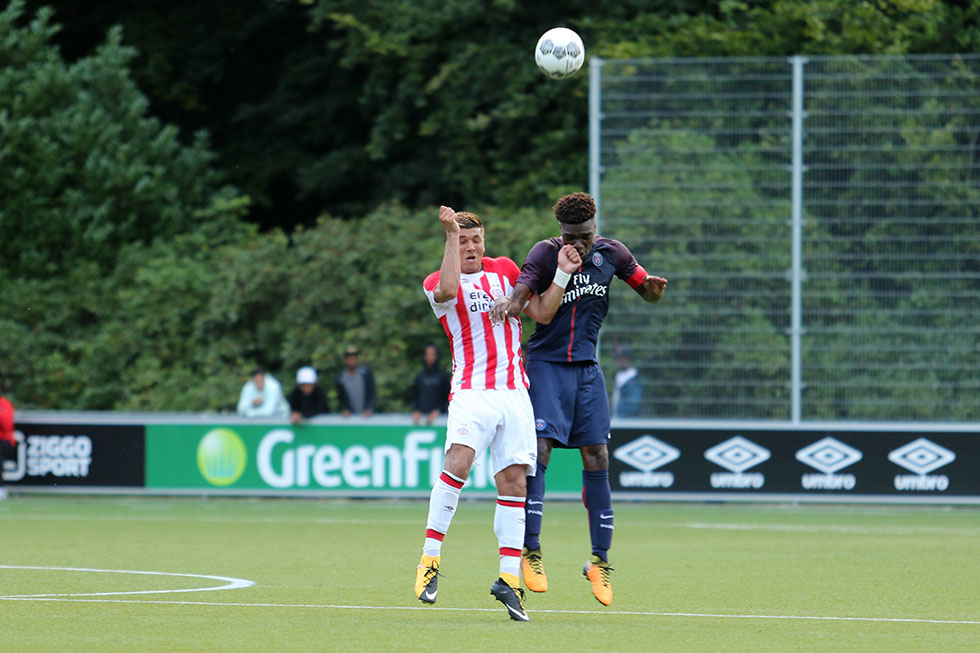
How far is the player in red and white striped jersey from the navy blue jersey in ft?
1.28

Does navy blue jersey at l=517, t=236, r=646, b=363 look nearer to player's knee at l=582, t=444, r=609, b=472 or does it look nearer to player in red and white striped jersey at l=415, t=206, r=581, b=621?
player in red and white striped jersey at l=415, t=206, r=581, b=621

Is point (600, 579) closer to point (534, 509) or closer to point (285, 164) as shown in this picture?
point (534, 509)

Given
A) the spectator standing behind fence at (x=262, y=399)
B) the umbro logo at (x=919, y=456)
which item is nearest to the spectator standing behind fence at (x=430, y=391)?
the spectator standing behind fence at (x=262, y=399)

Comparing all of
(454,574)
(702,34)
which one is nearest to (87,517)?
(454,574)

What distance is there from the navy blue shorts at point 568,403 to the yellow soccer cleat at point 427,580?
3.54 ft

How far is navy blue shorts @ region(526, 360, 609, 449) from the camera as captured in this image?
29.6 feet

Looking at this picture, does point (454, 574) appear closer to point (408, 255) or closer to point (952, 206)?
point (952, 206)

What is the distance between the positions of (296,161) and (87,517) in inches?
586

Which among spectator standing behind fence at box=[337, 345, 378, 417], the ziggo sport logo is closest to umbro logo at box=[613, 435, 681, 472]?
the ziggo sport logo

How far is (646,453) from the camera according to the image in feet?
63.2

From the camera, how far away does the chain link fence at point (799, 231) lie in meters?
18.7

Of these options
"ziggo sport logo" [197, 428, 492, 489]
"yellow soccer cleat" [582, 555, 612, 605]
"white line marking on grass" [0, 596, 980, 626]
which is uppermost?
"yellow soccer cleat" [582, 555, 612, 605]

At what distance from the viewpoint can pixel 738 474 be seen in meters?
19.1

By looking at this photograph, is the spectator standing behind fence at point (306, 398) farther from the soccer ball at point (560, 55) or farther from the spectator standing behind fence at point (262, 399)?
the soccer ball at point (560, 55)
